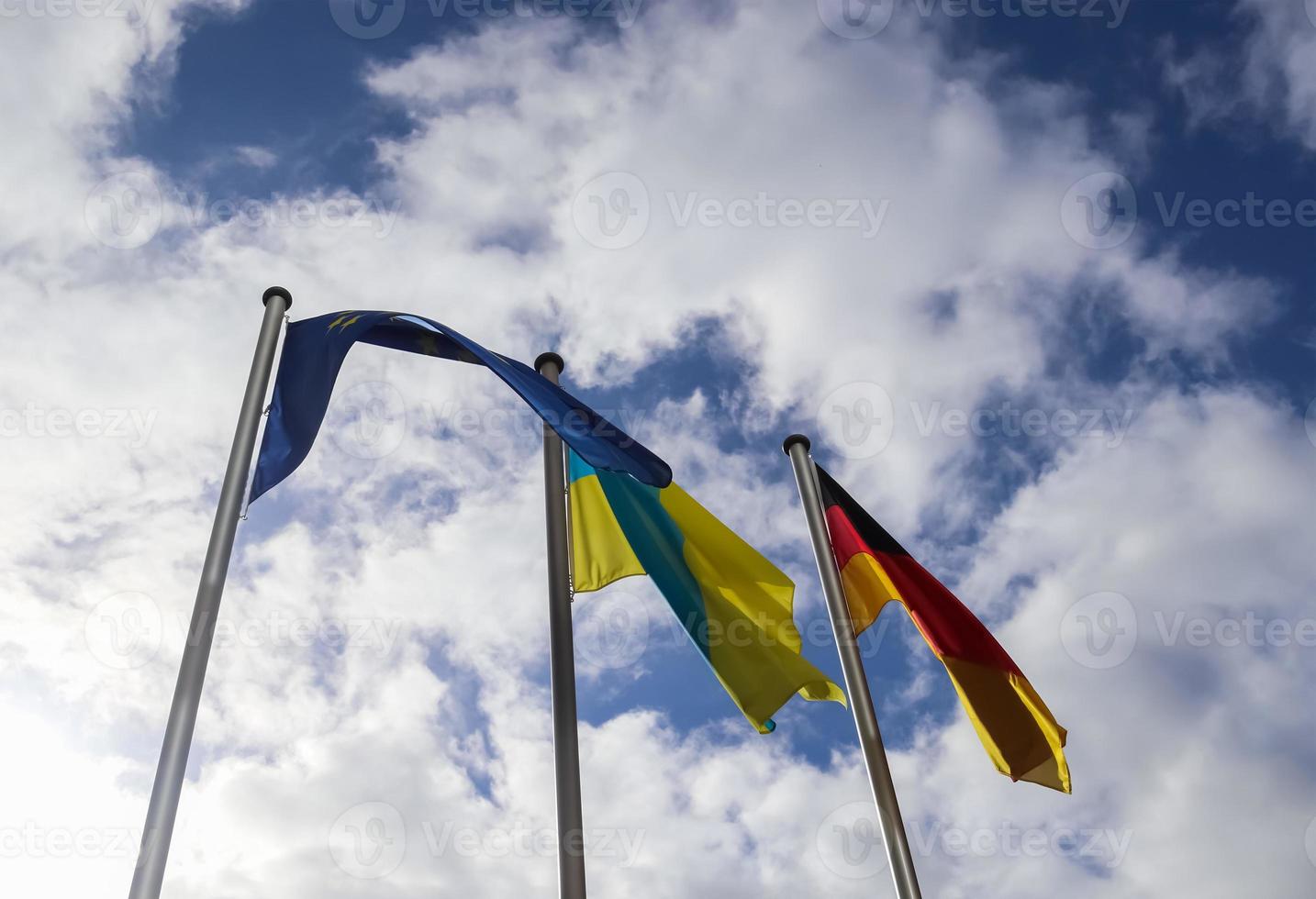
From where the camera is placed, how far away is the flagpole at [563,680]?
895cm

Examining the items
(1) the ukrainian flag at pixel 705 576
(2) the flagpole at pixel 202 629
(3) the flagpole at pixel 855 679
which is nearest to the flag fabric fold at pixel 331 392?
(2) the flagpole at pixel 202 629

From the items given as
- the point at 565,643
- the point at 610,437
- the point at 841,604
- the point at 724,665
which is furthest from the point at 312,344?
the point at 841,604

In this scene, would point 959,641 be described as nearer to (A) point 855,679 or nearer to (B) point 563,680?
(A) point 855,679

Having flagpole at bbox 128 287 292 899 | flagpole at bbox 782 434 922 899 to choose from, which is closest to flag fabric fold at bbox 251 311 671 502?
flagpole at bbox 128 287 292 899

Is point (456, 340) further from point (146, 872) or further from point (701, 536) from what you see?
point (146, 872)

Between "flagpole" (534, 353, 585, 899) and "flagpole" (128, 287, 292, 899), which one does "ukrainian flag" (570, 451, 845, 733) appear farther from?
"flagpole" (128, 287, 292, 899)

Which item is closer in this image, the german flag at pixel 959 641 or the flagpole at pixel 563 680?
the flagpole at pixel 563 680

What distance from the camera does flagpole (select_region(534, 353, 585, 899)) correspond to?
8.95 meters

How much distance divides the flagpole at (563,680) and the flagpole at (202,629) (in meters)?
3.22

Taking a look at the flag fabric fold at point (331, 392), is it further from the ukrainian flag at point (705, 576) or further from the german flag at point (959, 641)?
the german flag at point (959, 641)

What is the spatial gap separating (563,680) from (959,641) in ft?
20.3

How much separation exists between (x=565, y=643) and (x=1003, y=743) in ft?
20.4

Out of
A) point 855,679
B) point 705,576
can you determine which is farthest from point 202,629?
point 855,679

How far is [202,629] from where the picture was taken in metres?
8.37
